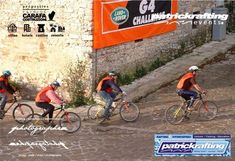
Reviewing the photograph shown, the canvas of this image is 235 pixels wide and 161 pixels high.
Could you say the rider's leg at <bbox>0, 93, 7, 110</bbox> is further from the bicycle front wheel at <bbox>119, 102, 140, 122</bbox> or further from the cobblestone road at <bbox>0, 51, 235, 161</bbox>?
the bicycle front wheel at <bbox>119, 102, 140, 122</bbox>

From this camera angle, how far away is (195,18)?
2542cm

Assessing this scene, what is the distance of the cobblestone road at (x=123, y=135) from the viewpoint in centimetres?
1307

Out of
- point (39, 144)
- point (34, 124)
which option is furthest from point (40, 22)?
point (39, 144)

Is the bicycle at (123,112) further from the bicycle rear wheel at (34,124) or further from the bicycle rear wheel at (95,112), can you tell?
the bicycle rear wheel at (34,124)

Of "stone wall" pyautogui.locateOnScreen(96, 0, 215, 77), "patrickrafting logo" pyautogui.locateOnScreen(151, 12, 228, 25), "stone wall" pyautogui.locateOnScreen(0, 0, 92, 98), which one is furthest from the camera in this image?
"patrickrafting logo" pyautogui.locateOnScreen(151, 12, 228, 25)

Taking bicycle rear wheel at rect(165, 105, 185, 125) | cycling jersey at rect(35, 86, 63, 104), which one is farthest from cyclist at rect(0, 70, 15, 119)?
bicycle rear wheel at rect(165, 105, 185, 125)

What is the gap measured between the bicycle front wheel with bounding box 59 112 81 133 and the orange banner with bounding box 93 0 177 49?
11.5 ft

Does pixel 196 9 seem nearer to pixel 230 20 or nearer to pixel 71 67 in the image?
pixel 230 20

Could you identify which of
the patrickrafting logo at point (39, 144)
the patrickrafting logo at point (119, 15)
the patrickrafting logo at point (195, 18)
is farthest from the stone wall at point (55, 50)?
the patrickrafting logo at point (39, 144)

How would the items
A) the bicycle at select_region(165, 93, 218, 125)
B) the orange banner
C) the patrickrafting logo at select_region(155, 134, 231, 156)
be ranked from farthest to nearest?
the orange banner → the bicycle at select_region(165, 93, 218, 125) → the patrickrafting logo at select_region(155, 134, 231, 156)

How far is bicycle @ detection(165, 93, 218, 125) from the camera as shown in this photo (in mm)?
15516

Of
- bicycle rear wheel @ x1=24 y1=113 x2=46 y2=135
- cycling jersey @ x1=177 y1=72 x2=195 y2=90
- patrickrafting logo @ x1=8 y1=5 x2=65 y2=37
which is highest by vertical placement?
patrickrafting logo @ x1=8 y1=5 x2=65 y2=37

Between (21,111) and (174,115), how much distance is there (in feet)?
16.2

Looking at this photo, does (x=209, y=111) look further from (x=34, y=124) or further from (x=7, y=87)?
(x=7, y=87)
